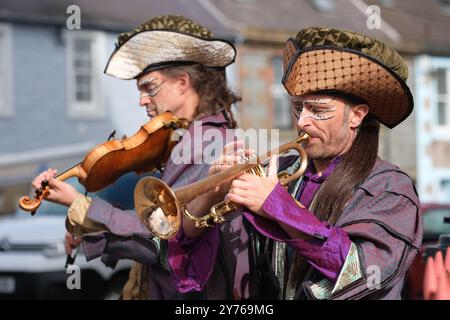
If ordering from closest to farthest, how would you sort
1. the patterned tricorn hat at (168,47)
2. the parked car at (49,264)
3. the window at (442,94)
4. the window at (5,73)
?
1. the patterned tricorn hat at (168,47)
2. the parked car at (49,264)
3. the window at (5,73)
4. the window at (442,94)

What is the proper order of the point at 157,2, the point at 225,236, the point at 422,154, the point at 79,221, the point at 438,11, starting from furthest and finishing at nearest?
the point at 438,11
the point at 422,154
the point at 157,2
the point at 79,221
the point at 225,236

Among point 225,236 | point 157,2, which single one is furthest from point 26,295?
point 157,2

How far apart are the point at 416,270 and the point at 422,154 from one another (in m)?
15.8

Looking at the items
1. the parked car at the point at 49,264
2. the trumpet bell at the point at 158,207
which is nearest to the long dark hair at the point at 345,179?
the trumpet bell at the point at 158,207

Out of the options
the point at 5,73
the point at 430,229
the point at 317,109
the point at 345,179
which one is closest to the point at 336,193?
the point at 345,179

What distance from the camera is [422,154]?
19.9 metres

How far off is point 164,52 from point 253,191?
133 centimetres

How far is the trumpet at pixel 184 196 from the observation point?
2660 mm

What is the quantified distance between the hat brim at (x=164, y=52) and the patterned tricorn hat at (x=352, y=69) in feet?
3.22

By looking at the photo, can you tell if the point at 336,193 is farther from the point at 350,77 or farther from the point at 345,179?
the point at 350,77

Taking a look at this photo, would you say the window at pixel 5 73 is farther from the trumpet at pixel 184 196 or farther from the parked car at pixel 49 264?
the trumpet at pixel 184 196

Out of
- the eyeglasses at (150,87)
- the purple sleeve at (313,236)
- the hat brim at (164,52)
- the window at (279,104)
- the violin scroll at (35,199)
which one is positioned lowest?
the purple sleeve at (313,236)

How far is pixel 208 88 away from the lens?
12.4ft
